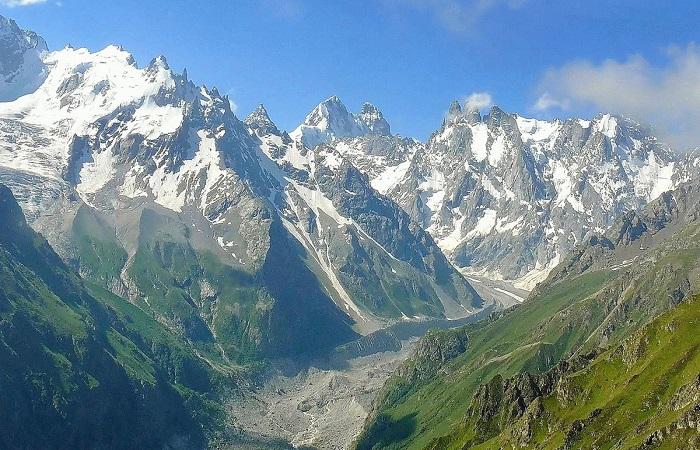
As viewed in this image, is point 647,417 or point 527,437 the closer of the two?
point 647,417

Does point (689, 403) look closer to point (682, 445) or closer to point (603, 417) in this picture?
point (682, 445)

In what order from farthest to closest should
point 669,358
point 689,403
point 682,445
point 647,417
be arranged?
1. point 669,358
2. point 647,417
3. point 689,403
4. point 682,445

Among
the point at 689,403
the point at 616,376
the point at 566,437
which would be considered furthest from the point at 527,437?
the point at 689,403

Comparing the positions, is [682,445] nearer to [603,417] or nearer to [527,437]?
[603,417]

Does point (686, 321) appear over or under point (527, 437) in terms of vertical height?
over

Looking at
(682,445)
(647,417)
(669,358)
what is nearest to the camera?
(682,445)

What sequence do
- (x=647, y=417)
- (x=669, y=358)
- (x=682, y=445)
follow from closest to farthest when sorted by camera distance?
(x=682, y=445), (x=647, y=417), (x=669, y=358)

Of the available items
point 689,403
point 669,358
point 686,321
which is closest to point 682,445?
point 689,403

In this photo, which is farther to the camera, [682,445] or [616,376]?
[616,376]

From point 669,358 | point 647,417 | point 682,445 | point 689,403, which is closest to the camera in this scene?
point 682,445
